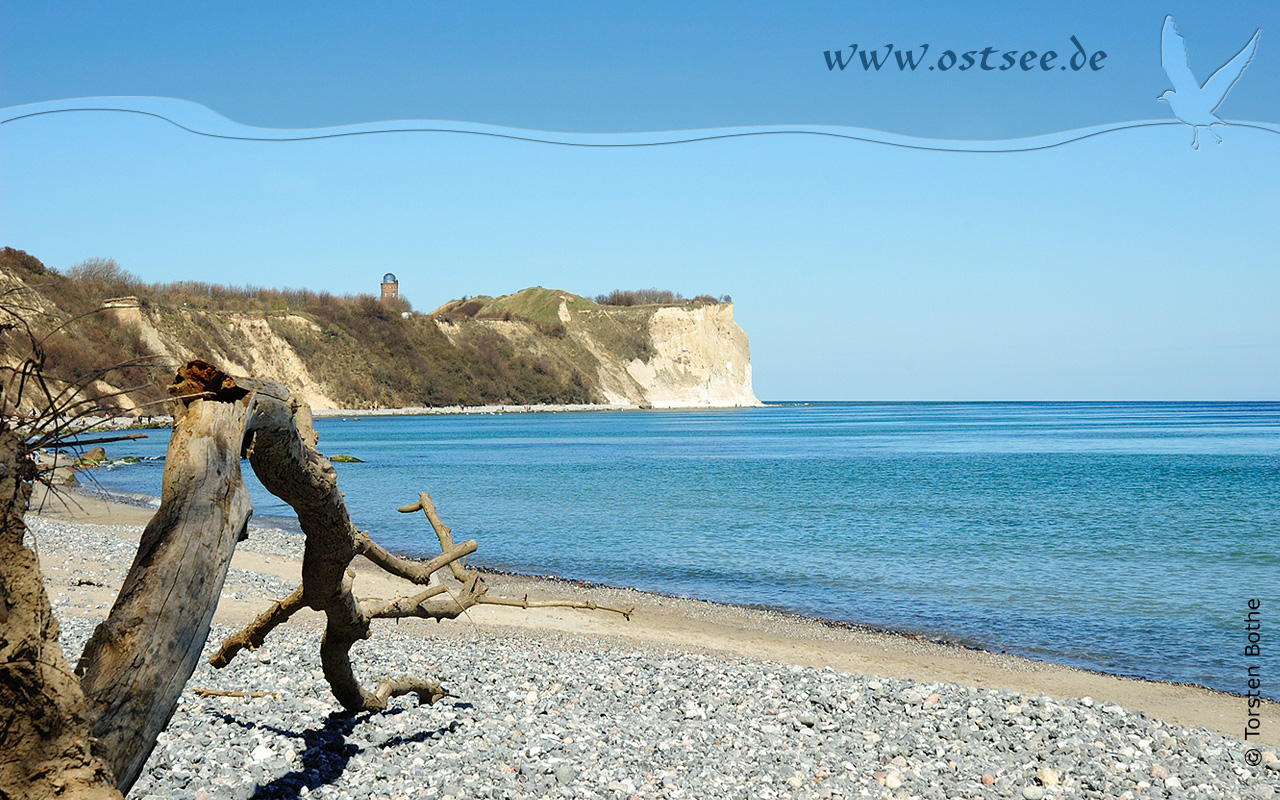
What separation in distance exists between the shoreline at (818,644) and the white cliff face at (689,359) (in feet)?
449

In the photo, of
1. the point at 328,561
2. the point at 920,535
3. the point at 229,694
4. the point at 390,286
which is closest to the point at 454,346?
the point at 390,286

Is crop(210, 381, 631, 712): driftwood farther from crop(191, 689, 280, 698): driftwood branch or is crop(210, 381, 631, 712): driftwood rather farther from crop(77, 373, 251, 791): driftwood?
crop(191, 689, 280, 698): driftwood branch

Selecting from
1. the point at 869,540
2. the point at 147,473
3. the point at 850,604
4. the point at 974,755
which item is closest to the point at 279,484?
the point at 974,755

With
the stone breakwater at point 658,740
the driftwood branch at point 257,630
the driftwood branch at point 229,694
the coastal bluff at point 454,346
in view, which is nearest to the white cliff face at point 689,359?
the coastal bluff at point 454,346

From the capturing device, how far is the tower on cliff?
162 m

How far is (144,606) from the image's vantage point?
2.98 m

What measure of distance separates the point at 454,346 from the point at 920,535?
11989 cm

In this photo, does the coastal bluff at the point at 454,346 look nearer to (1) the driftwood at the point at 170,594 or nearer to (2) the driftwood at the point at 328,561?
(2) the driftwood at the point at 328,561

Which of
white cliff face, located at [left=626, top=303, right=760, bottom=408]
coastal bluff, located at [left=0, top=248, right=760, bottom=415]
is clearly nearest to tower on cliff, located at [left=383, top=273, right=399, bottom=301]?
coastal bluff, located at [left=0, top=248, right=760, bottom=415]

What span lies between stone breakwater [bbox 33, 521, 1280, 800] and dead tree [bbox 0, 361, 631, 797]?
7.35 feet

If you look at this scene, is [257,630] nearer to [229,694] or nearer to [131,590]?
[229,694]

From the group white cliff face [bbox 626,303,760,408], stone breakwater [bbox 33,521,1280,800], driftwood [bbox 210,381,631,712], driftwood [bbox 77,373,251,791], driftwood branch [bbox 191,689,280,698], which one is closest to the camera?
driftwood [bbox 77,373,251,791]

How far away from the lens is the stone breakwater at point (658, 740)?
5438mm

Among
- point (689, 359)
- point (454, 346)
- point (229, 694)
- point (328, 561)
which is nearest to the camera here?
point (328, 561)
